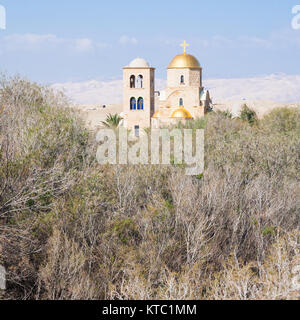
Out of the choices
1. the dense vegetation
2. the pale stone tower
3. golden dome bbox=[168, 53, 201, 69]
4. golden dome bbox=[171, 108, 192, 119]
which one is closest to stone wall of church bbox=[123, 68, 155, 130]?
the pale stone tower

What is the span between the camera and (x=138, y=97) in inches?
1547

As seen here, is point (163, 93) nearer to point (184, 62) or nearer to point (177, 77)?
point (177, 77)

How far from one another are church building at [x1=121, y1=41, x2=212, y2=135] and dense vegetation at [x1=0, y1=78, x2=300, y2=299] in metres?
20.7

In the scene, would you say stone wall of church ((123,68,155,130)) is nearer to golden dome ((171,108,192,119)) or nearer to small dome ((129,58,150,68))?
small dome ((129,58,150,68))

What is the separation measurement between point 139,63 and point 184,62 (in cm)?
344

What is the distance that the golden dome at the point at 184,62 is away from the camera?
3944cm

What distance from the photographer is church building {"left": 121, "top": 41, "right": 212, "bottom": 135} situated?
38.8 m

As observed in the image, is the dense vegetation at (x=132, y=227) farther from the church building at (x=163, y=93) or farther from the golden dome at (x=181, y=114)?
the church building at (x=163, y=93)

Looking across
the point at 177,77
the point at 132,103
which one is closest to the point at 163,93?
the point at 177,77

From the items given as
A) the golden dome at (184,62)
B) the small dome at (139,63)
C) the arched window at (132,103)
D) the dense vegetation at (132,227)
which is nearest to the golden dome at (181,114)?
the arched window at (132,103)

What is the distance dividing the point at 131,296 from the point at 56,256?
1983 millimetres

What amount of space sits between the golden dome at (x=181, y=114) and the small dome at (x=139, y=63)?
189 inches

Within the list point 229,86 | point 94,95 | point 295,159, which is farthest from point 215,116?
point 229,86
